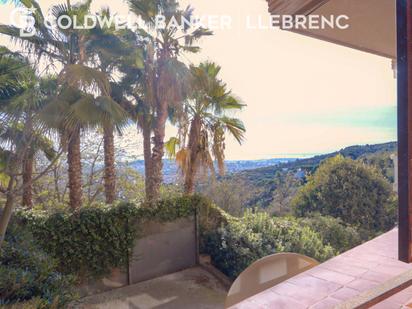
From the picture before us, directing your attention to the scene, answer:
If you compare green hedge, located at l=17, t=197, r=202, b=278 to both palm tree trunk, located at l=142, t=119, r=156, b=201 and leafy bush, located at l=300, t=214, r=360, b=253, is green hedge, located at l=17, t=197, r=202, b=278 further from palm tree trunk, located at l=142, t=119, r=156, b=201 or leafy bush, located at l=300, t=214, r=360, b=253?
leafy bush, located at l=300, t=214, r=360, b=253

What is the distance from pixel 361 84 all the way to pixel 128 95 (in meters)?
7.87

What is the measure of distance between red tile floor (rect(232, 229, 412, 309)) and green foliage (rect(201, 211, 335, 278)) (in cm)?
456

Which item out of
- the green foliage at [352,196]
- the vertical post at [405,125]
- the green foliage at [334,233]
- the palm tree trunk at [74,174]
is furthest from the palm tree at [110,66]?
the green foliage at [352,196]

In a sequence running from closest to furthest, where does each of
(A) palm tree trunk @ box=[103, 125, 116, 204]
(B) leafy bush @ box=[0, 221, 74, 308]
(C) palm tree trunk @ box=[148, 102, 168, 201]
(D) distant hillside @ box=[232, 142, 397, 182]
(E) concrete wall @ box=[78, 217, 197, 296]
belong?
(B) leafy bush @ box=[0, 221, 74, 308] → (E) concrete wall @ box=[78, 217, 197, 296] → (A) palm tree trunk @ box=[103, 125, 116, 204] → (C) palm tree trunk @ box=[148, 102, 168, 201] → (D) distant hillside @ box=[232, 142, 397, 182]

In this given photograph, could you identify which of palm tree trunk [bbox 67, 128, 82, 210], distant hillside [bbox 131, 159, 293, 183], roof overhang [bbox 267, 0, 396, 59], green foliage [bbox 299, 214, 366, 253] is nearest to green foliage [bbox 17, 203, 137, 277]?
palm tree trunk [bbox 67, 128, 82, 210]

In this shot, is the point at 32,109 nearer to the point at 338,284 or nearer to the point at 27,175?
the point at 27,175

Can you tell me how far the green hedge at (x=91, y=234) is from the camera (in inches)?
226

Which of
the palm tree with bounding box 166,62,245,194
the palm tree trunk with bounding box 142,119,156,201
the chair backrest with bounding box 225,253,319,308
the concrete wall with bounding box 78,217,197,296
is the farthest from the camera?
the palm tree with bounding box 166,62,245,194

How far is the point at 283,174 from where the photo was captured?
13.6 metres

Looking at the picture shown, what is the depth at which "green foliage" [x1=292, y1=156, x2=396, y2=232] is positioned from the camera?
10.3m

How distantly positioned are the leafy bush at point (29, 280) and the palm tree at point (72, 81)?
6.10 feet

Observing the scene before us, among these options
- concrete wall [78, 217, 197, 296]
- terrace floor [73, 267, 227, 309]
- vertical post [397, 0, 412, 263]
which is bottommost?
terrace floor [73, 267, 227, 309]

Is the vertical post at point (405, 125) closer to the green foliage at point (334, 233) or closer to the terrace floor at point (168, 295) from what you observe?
the terrace floor at point (168, 295)

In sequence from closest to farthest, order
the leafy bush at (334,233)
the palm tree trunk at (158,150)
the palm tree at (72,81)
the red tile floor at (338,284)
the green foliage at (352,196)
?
the red tile floor at (338,284) → the palm tree at (72,81) → the palm tree trunk at (158,150) → the leafy bush at (334,233) → the green foliage at (352,196)
